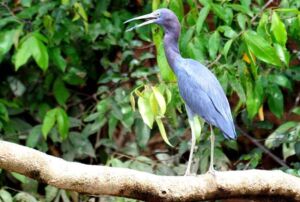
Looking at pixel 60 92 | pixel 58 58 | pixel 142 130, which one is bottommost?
pixel 142 130

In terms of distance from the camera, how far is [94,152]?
491cm

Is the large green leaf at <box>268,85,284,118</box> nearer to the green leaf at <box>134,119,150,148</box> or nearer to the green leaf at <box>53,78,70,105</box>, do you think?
the green leaf at <box>134,119,150,148</box>

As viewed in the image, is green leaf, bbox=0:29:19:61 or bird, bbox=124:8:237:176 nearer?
bird, bbox=124:8:237:176

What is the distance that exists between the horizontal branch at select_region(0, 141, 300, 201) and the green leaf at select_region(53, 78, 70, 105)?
191cm

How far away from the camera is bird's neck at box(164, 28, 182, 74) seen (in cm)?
360

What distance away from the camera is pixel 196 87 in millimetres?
3484

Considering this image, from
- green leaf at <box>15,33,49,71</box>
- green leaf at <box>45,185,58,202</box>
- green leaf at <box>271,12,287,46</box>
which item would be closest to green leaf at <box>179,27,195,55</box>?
green leaf at <box>271,12,287,46</box>

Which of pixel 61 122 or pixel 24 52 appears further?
pixel 61 122

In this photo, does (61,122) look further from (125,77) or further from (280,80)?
(280,80)

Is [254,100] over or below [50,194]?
over

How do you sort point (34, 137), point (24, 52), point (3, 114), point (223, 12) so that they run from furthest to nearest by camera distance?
point (34, 137)
point (3, 114)
point (24, 52)
point (223, 12)

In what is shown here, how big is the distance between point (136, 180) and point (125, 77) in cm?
191

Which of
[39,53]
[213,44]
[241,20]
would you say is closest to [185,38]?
[213,44]

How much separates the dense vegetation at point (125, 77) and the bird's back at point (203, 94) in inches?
4.6
